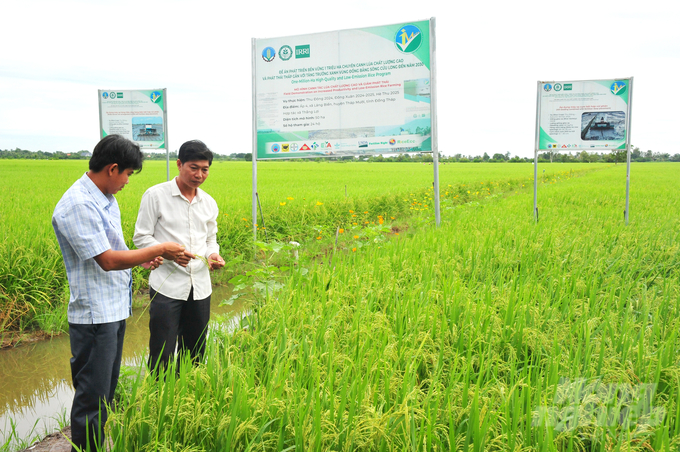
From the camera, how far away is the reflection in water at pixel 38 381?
9.41ft

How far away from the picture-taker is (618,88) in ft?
26.4

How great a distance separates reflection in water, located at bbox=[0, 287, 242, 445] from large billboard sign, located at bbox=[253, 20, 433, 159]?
360 cm

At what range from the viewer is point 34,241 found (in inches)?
187

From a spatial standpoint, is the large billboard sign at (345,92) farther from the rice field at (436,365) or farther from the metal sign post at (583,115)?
the metal sign post at (583,115)

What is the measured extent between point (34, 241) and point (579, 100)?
905cm

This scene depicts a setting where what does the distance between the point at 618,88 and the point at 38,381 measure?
9.60 meters

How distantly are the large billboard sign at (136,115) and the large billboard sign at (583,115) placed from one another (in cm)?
736

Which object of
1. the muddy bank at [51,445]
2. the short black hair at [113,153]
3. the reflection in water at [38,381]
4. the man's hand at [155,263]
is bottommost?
the reflection in water at [38,381]

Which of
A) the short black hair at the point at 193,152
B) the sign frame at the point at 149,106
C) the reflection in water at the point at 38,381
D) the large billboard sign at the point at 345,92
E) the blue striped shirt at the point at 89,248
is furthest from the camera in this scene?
the sign frame at the point at 149,106

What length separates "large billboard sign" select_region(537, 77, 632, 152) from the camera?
26.6 feet

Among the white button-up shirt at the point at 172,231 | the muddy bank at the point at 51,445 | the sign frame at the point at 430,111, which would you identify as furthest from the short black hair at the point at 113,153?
the sign frame at the point at 430,111

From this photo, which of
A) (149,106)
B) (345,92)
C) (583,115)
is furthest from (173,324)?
(583,115)

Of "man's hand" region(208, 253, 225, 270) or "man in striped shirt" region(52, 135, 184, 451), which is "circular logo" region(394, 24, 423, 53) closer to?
"man's hand" region(208, 253, 225, 270)

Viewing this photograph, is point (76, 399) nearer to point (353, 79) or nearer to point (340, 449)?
point (340, 449)
